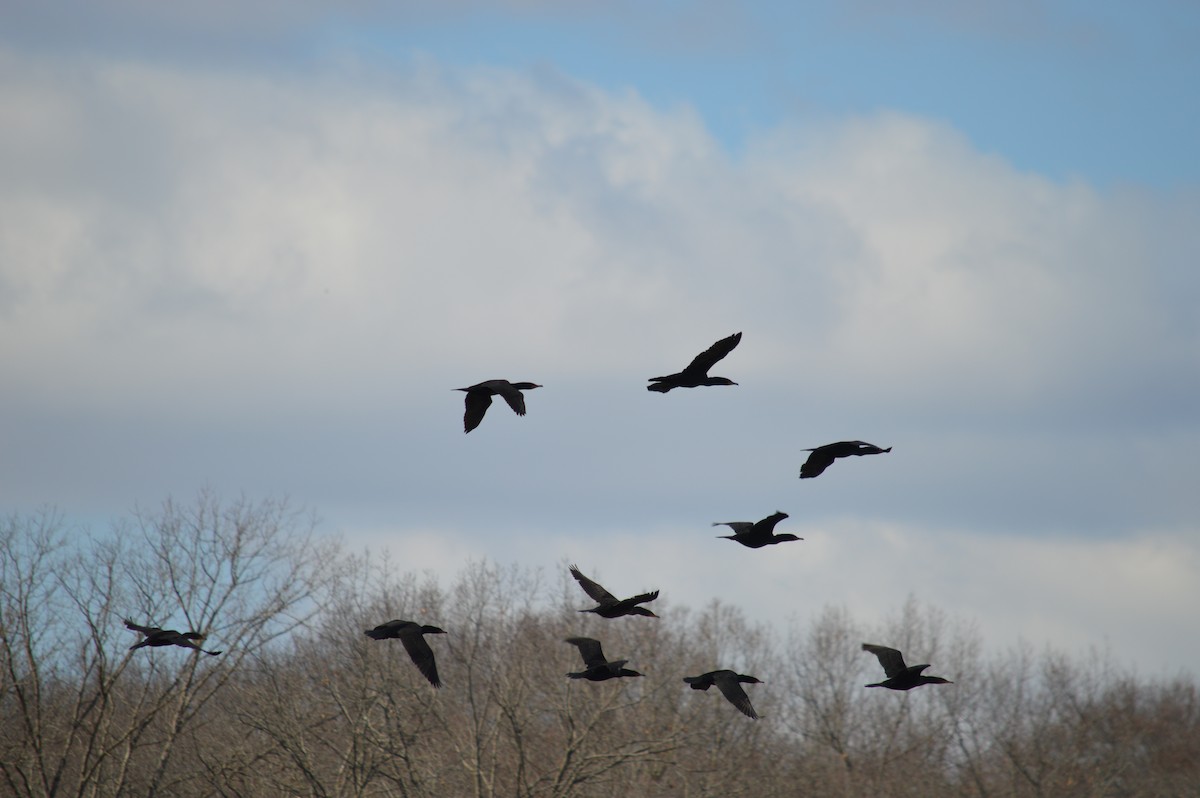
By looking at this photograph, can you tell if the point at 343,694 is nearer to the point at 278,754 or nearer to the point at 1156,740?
the point at 278,754

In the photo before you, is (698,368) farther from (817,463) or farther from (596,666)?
(596,666)

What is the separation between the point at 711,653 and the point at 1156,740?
3087 centimetres

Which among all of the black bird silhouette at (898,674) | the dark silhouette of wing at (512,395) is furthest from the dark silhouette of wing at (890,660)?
the dark silhouette of wing at (512,395)

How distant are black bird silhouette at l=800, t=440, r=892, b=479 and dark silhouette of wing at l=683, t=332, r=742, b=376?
1.39 m

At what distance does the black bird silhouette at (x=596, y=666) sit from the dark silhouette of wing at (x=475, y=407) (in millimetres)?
2471

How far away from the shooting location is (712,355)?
17281 millimetres

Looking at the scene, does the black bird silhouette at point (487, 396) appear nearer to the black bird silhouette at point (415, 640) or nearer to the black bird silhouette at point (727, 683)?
the black bird silhouette at point (415, 640)

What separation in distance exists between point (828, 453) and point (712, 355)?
5.39 ft

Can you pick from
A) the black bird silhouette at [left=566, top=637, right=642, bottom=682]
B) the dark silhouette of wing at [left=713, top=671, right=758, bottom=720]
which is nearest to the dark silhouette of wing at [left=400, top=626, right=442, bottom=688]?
the black bird silhouette at [left=566, top=637, right=642, bottom=682]

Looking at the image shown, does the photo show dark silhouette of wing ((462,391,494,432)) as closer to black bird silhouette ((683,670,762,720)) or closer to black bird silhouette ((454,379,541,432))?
black bird silhouette ((454,379,541,432))

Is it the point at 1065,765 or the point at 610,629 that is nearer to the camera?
the point at 610,629

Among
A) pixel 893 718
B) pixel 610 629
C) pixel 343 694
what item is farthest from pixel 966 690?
pixel 343 694

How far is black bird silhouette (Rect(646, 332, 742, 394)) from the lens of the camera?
55.9 feet

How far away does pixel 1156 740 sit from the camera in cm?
7406
